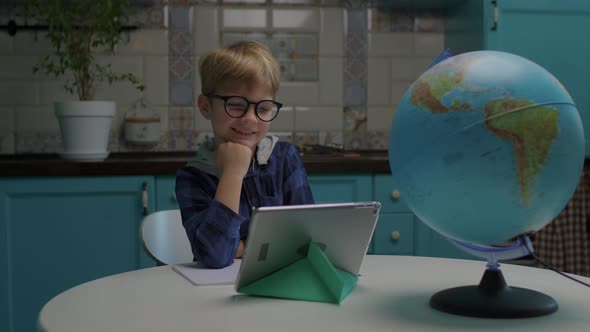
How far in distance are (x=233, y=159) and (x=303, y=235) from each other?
1.54 ft

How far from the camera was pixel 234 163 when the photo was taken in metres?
1.64

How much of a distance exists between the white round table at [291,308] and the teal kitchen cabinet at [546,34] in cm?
184

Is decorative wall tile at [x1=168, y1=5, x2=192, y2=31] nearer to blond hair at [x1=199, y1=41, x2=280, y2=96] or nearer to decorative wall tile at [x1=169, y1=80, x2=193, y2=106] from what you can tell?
decorative wall tile at [x1=169, y1=80, x2=193, y2=106]

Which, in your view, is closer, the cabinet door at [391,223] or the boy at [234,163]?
the boy at [234,163]

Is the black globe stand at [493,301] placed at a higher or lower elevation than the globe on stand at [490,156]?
lower

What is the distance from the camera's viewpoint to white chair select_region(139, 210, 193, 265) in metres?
1.80

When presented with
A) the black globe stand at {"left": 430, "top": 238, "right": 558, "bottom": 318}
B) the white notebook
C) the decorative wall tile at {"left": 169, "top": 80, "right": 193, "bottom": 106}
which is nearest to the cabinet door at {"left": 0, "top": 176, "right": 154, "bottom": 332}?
the decorative wall tile at {"left": 169, "top": 80, "right": 193, "bottom": 106}

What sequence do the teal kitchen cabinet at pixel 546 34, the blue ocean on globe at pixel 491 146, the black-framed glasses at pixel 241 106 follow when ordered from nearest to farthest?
the blue ocean on globe at pixel 491 146 < the black-framed glasses at pixel 241 106 < the teal kitchen cabinet at pixel 546 34

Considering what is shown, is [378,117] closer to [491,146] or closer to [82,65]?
[82,65]

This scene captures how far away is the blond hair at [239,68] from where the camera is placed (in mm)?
1668

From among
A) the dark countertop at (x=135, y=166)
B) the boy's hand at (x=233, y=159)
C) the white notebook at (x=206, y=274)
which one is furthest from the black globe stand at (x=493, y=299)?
the dark countertop at (x=135, y=166)

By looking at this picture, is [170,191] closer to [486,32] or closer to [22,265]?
[22,265]

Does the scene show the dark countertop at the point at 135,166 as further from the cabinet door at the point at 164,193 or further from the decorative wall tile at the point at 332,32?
the decorative wall tile at the point at 332,32

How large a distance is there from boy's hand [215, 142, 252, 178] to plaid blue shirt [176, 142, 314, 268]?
0.08m
